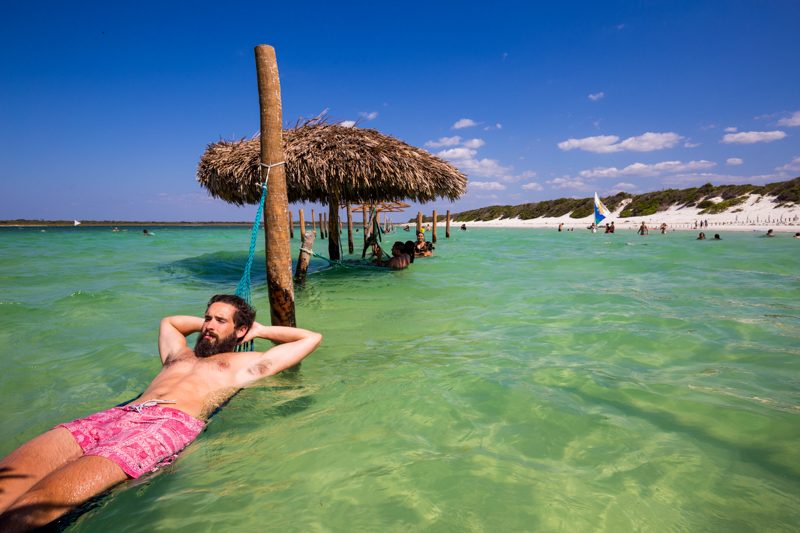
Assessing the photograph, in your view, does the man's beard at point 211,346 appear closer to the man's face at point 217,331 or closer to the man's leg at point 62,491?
the man's face at point 217,331

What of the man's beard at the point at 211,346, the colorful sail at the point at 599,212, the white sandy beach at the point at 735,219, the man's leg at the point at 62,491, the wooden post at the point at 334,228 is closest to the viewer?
the man's leg at the point at 62,491

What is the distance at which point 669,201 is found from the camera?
41.8 meters

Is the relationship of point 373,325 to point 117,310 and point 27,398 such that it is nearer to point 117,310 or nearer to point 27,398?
point 27,398

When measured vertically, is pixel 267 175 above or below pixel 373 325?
above

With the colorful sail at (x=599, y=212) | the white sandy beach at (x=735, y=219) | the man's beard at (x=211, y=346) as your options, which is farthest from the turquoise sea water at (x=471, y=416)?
the white sandy beach at (x=735, y=219)

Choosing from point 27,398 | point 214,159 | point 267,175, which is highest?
point 214,159

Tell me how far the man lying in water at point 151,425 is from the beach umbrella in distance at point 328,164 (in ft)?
16.4

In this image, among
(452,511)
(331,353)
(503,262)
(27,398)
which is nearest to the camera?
(452,511)

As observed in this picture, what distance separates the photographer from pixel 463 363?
3.67 metres

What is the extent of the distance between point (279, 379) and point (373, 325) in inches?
75.3

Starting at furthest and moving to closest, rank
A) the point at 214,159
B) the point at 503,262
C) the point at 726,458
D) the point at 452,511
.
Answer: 1. the point at 503,262
2. the point at 214,159
3. the point at 726,458
4. the point at 452,511

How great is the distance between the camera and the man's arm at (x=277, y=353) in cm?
268

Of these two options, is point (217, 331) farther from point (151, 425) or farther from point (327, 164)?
point (327, 164)

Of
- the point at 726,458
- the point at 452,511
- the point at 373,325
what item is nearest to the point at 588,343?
the point at 726,458
